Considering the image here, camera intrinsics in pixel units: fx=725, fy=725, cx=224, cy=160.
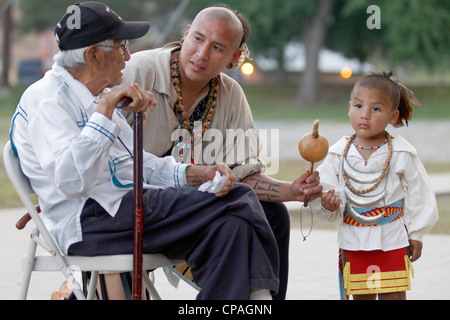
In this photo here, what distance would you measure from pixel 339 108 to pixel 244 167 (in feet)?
82.5

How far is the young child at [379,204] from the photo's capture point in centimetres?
323

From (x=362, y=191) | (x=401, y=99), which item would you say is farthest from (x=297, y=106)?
(x=362, y=191)

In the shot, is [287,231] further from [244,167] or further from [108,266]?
[108,266]

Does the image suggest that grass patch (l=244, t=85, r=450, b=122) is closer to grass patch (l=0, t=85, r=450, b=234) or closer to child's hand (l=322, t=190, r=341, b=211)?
grass patch (l=0, t=85, r=450, b=234)

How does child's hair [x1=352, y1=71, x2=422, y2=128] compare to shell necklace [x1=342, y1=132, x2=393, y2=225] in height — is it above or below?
above

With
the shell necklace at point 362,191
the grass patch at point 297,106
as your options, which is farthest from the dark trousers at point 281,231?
the grass patch at point 297,106

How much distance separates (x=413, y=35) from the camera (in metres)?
26.7

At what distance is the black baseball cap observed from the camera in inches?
103

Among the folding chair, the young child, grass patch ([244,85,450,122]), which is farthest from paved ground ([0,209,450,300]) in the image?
grass patch ([244,85,450,122])

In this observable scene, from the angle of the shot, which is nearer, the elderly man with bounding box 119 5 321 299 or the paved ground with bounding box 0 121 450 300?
the elderly man with bounding box 119 5 321 299

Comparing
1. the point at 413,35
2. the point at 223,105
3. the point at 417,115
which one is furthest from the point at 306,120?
the point at 223,105

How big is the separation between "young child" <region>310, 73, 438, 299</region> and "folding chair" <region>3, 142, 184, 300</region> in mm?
937

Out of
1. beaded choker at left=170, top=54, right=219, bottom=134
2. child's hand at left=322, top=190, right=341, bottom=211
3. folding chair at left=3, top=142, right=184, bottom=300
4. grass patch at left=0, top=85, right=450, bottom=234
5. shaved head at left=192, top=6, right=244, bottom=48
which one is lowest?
folding chair at left=3, top=142, right=184, bottom=300
